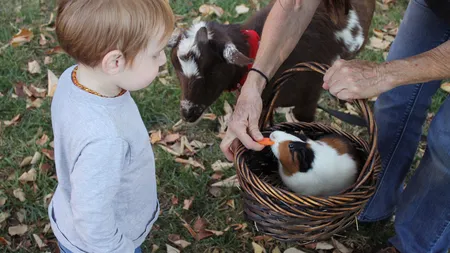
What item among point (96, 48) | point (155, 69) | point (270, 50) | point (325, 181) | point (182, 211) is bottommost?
point (182, 211)

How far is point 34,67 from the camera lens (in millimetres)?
3994

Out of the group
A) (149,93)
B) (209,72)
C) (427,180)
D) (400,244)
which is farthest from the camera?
(149,93)

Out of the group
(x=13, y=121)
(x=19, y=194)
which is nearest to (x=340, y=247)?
(x=19, y=194)

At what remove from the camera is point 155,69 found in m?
1.54

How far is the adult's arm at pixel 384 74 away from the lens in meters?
1.83

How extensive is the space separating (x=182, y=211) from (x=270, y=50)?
3.91 feet

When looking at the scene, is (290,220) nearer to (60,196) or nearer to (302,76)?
(60,196)

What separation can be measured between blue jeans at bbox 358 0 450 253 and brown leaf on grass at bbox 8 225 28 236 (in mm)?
1977

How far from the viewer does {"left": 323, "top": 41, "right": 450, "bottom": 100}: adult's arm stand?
1828 mm

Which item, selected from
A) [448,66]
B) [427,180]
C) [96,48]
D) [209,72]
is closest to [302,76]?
[209,72]

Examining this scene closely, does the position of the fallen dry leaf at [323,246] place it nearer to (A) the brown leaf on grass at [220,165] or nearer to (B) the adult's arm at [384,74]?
(A) the brown leaf on grass at [220,165]

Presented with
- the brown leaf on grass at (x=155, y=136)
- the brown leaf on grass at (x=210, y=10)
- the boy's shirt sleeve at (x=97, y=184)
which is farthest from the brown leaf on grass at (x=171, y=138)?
the boy's shirt sleeve at (x=97, y=184)

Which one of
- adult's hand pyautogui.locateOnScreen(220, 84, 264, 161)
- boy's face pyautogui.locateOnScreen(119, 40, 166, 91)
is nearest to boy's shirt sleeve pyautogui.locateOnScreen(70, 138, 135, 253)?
boy's face pyautogui.locateOnScreen(119, 40, 166, 91)

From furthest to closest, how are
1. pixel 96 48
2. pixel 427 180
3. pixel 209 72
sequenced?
1. pixel 209 72
2. pixel 427 180
3. pixel 96 48
